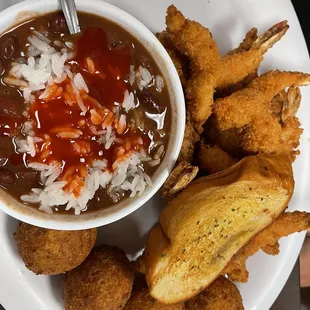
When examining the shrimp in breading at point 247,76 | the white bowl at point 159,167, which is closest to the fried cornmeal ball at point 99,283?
the white bowl at point 159,167

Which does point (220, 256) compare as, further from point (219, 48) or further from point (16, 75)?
point (16, 75)

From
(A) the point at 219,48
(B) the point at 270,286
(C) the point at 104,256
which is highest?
(A) the point at 219,48

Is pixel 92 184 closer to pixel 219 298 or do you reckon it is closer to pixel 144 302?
pixel 144 302

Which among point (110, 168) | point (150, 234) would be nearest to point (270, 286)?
point (150, 234)

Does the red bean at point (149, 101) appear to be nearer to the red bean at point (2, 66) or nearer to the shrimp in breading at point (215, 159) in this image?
the shrimp in breading at point (215, 159)

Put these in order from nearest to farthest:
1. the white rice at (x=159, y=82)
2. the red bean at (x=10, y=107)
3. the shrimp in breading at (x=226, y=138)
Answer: the red bean at (x=10, y=107)
the white rice at (x=159, y=82)
the shrimp in breading at (x=226, y=138)
